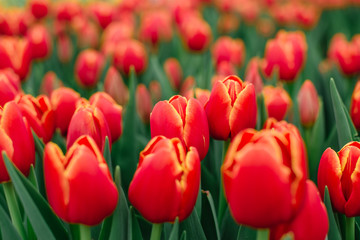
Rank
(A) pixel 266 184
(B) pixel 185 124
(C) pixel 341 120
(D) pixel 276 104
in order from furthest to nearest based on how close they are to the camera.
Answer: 1. (D) pixel 276 104
2. (C) pixel 341 120
3. (B) pixel 185 124
4. (A) pixel 266 184

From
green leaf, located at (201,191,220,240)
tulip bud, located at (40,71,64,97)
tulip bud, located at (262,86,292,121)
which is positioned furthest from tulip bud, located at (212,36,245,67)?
green leaf, located at (201,191,220,240)

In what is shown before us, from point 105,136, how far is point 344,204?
0.42 metres

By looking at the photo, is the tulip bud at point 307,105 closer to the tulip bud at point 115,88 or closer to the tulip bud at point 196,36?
the tulip bud at point 115,88

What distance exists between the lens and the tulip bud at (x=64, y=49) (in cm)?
243

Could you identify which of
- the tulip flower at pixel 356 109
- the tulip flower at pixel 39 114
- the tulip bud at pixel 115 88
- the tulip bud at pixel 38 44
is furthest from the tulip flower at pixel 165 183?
the tulip bud at pixel 38 44

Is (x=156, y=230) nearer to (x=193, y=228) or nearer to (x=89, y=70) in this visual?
(x=193, y=228)

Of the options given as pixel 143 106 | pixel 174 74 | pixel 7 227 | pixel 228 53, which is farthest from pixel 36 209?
pixel 228 53

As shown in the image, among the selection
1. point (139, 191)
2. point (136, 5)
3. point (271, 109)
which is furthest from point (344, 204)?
point (136, 5)

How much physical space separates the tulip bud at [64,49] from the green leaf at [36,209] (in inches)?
68.1

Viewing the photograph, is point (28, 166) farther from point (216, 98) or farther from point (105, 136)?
point (216, 98)

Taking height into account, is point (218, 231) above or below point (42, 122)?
below

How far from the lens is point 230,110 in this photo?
86 cm

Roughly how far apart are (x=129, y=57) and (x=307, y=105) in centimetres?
76

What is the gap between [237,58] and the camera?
202 centimetres
